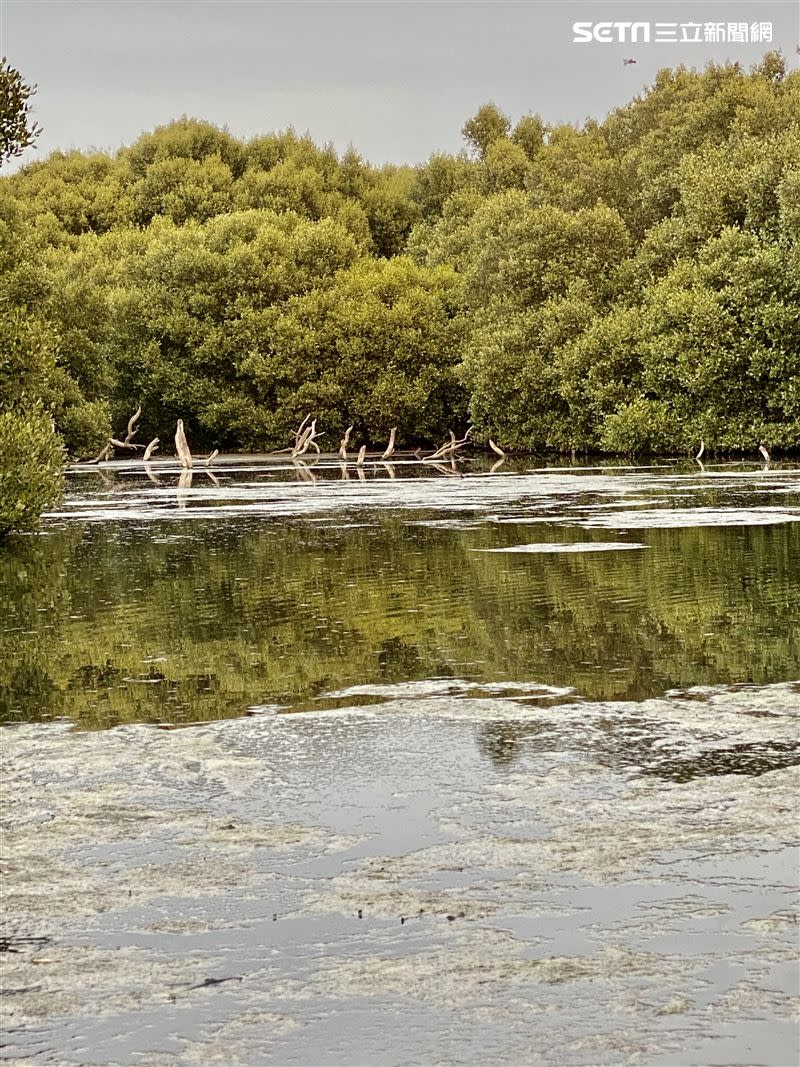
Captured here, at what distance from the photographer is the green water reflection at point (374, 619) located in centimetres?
1148

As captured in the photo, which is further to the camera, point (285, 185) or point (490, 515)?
point (285, 185)

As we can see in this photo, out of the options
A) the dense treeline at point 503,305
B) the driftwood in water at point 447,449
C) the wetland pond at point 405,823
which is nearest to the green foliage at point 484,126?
the dense treeline at point 503,305

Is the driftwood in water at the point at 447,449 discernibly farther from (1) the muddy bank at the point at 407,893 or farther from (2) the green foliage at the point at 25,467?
(1) the muddy bank at the point at 407,893

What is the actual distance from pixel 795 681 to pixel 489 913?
556cm

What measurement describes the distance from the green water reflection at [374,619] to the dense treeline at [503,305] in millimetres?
32068

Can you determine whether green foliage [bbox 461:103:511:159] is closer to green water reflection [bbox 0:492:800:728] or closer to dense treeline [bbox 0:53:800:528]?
dense treeline [bbox 0:53:800:528]

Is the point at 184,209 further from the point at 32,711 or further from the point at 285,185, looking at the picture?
the point at 32,711

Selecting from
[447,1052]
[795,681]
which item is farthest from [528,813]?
[795,681]

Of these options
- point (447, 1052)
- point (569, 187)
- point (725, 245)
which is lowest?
point (447, 1052)

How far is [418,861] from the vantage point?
22.1 feet

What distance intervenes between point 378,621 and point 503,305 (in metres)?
57.0

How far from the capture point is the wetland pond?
5047 mm

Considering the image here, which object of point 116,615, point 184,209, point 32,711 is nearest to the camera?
point 32,711

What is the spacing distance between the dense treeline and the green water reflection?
3207 centimetres
